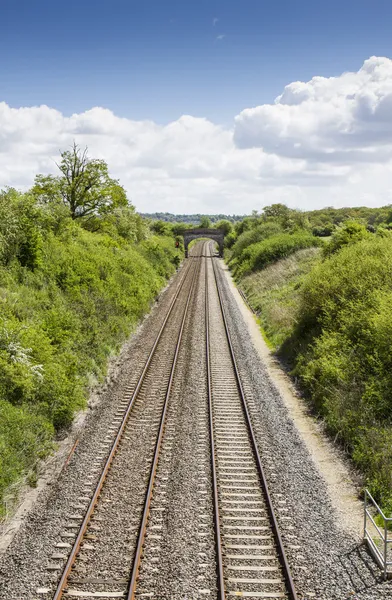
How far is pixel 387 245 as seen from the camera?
2300cm

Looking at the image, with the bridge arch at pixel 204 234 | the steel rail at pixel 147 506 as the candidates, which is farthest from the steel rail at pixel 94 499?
the bridge arch at pixel 204 234

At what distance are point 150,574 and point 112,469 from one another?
13.3ft

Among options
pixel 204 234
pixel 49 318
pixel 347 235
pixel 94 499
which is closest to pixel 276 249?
pixel 347 235

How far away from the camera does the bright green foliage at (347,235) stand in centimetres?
3192

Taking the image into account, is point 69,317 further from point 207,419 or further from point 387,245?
point 387,245

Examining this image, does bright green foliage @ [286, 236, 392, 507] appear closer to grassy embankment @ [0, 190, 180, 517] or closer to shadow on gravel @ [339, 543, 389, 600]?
shadow on gravel @ [339, 543, 389, 600]

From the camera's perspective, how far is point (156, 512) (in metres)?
10.9

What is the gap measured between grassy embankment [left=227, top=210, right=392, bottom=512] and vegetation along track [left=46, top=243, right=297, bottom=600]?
9.53ft

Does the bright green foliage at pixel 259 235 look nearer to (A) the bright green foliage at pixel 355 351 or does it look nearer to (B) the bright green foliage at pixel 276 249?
(B) the bright green foliage at pixel 276 249

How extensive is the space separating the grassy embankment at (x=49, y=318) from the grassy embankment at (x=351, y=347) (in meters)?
8.56

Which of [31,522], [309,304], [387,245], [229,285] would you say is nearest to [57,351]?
[31,522]

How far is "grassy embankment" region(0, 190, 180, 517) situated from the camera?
43.4 feet

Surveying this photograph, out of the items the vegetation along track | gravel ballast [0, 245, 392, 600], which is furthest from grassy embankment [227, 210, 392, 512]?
the vegetation along track

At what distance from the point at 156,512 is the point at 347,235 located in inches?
1035
